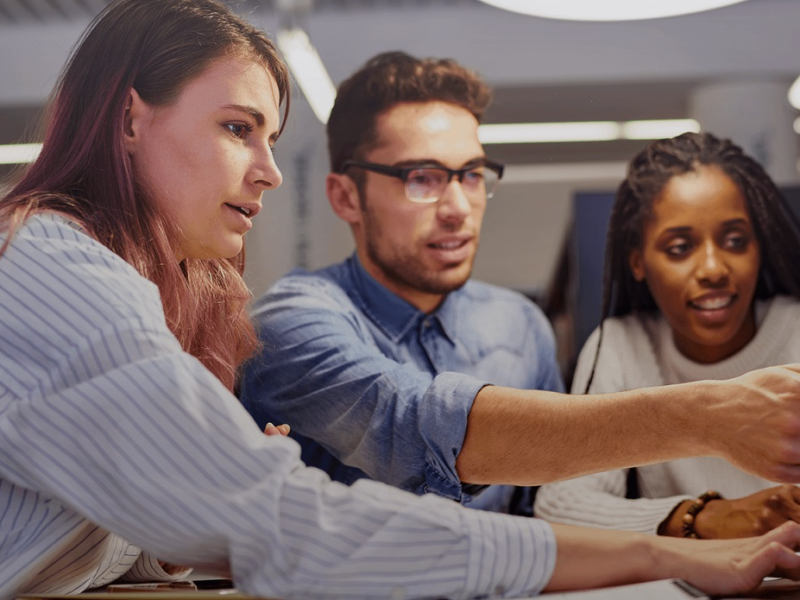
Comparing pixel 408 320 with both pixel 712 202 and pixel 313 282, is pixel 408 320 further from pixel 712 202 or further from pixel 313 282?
pixel 712 202

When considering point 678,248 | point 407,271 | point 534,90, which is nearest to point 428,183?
point 407,271

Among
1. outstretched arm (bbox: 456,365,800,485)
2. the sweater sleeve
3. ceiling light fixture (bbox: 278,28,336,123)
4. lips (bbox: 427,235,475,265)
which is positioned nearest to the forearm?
outstretched arm (bbox: 456,365,800,485)

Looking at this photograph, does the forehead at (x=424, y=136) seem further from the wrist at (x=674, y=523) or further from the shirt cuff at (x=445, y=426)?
the wrist at (x=674, y=523)

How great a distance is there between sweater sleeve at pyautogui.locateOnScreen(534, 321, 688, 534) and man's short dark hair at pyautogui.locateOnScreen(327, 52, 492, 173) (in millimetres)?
377

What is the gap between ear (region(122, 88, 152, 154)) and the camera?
92cm

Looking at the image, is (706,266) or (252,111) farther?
(706,266)

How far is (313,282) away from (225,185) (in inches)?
9.6

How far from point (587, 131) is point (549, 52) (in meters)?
0.15

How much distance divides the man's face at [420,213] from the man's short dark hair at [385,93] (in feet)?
0.05

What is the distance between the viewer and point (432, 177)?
1.12 metres

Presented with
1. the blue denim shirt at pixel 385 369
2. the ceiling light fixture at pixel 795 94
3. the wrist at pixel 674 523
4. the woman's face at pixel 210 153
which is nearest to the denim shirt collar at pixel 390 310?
the blue denim shirt at pixel 385 369

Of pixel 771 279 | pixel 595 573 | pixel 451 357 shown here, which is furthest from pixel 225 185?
pixel 771 279

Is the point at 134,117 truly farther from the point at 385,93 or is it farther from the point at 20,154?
the point at 385,93

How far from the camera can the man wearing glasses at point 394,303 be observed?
1026 millimetres
